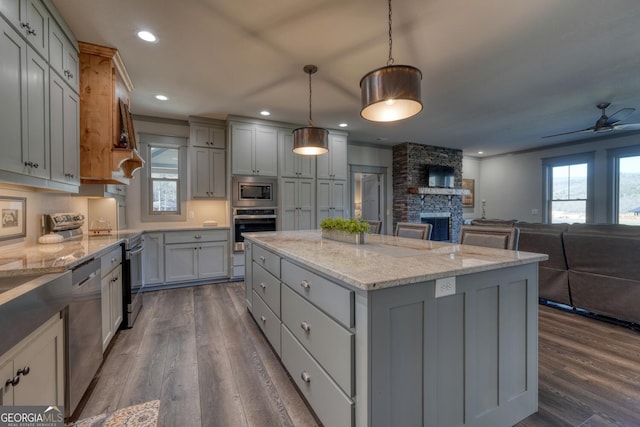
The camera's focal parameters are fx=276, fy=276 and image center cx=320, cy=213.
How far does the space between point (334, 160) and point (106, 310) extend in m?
4.18

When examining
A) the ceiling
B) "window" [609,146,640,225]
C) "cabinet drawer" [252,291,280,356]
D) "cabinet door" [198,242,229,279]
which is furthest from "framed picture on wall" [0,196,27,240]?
"window" [609,146,640,225]

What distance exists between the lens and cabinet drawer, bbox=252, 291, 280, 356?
2.16 m

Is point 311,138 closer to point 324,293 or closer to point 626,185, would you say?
point 324,293

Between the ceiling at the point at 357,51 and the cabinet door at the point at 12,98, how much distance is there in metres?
0.70

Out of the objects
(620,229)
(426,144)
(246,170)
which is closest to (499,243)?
(620,229)

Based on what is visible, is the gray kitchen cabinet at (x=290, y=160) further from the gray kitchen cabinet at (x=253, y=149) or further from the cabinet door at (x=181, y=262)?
the cabinet door at (x=181, y=262)

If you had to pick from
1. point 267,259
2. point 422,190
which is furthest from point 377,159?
point 267,259

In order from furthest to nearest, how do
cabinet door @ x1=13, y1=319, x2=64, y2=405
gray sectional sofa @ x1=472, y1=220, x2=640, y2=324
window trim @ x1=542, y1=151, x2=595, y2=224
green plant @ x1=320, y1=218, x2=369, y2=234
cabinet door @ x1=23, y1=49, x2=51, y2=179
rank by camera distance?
window trim @ x1=542, y1=151, x2=595, y2=224 → gray sectional sofa @ x1=472, y1=220, x2=640, y2=324 → green plant @ x1=320, y1=218, x2=369, y2=234 → cabinet door @ x1=23, y1=49, x2=51, y2=179 → cabinet door @ x1=13, y1=319, x2=64, y2=405

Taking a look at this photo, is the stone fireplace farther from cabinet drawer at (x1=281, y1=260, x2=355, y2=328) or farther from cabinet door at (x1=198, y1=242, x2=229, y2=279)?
cabinet drawer at (x1=281, y1=260, x2=355, y2=328)

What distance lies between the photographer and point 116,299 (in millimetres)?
2566

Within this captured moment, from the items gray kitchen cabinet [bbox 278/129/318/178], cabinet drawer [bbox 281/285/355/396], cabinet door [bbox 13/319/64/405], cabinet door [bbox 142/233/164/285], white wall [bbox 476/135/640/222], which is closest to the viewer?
cabinet door [bbox 13/319/64/405]

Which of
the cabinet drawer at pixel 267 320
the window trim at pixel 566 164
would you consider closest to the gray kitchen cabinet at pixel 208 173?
the cabinet drawer at pixel 267 320

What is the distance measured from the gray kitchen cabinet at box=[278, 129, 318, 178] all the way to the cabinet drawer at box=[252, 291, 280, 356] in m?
2.69

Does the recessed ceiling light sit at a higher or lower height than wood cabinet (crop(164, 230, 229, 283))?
higher
